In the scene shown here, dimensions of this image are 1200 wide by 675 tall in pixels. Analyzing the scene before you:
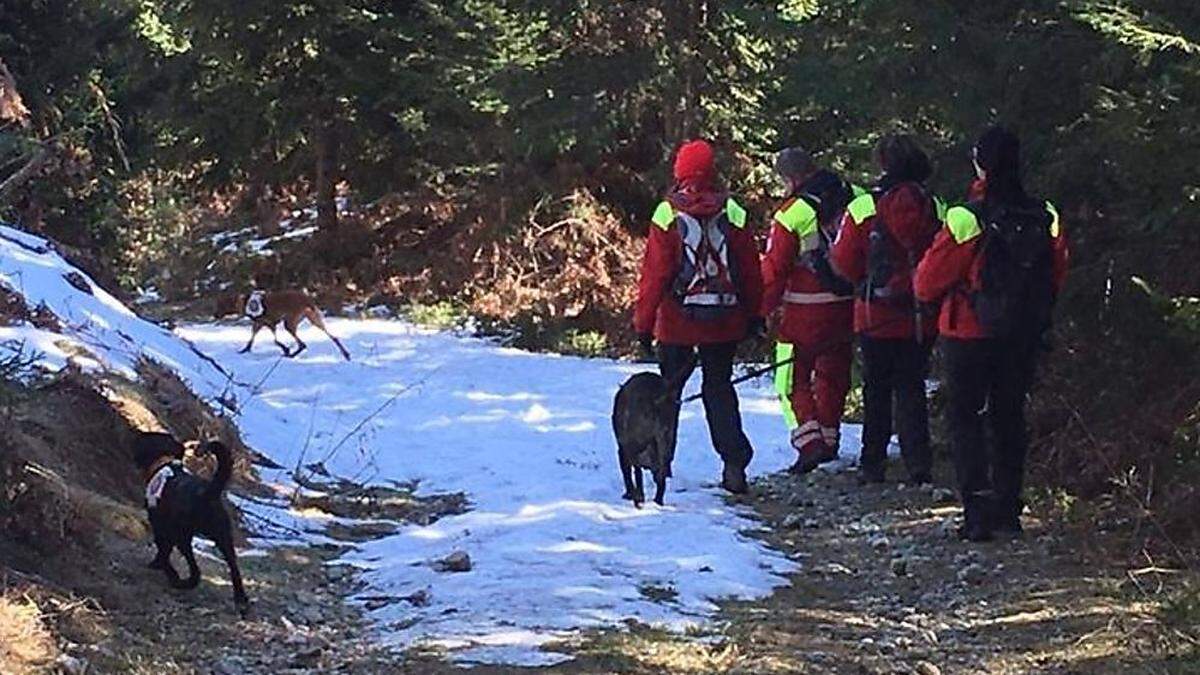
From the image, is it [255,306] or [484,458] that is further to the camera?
[255,306]

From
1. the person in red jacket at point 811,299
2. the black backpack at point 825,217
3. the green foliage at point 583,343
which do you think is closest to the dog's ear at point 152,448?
the person in red jacket at point 811,299

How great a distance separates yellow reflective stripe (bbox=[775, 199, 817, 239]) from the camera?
409 inches

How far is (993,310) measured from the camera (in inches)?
317

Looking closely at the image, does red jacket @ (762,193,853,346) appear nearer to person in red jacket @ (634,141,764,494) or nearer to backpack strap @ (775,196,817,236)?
backpack strap @ (775,196,817,236)

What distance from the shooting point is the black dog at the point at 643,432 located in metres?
9.39

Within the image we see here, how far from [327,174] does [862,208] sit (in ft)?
50.0

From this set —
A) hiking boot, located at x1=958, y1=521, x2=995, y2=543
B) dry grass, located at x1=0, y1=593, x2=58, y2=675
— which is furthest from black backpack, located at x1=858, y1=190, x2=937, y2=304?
dry grass, located at x1=0, y1=593, x2=58, y2=675

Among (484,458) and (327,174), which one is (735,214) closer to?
(484,458)

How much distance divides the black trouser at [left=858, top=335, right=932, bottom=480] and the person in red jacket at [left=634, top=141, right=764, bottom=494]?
781 millimetres

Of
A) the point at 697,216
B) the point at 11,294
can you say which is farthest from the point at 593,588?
the point at 11,294

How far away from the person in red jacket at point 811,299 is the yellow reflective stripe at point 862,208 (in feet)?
1.61

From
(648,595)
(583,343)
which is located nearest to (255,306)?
(583,343)

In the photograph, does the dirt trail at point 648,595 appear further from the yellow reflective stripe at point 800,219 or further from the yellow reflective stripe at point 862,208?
the yellow reflective stripe at point 800,219

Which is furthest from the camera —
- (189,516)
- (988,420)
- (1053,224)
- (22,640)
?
(988,420)
